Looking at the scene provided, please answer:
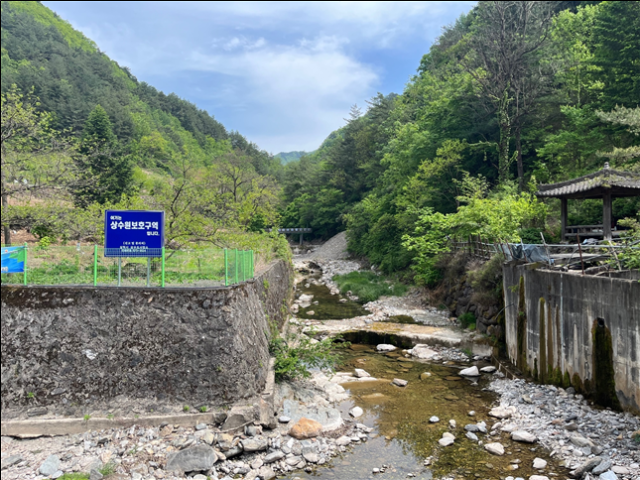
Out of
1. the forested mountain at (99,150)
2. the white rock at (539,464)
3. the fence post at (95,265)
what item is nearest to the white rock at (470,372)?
the white rock at (539,464)

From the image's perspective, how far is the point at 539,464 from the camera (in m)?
8.52

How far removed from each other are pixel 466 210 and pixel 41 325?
63.5 feet

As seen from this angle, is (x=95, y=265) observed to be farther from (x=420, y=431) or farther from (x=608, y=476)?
(x=608, y=476)

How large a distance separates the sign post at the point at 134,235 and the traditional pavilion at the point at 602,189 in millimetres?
14631

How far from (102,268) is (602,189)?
17459mm

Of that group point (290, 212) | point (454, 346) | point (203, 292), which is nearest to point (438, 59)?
point (290, 212)

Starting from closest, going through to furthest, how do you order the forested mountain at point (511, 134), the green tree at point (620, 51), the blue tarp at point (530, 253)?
the blue tarp at point (530, 253), the forested mountain at point (511, 134), the green tree at point (620, 51)

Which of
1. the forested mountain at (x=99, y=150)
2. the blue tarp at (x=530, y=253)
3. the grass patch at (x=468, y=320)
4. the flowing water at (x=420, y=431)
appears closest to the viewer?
the flowing water at (x=420, y=431)

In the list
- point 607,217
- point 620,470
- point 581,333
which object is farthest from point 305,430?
point 607,217

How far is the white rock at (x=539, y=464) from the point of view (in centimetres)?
845

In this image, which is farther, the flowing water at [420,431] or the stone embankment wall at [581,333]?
the stone embankment wall at [581,333]

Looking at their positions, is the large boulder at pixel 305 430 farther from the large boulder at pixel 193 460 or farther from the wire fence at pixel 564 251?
the wire fence at pixel 564 251

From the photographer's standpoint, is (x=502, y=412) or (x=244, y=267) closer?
(x=502, y=412)

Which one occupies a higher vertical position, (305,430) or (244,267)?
(244,267)
